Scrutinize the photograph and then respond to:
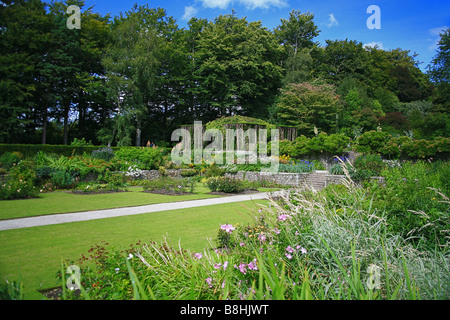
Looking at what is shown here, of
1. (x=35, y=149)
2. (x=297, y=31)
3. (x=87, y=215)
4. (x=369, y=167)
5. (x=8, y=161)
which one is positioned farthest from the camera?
(x=297, y=31)

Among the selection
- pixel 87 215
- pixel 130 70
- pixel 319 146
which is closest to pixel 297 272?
pixel 87 215

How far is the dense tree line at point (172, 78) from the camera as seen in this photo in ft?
72.6

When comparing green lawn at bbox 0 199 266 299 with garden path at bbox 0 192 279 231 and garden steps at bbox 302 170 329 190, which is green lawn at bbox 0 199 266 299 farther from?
garden steps at bbox 302 170 329 190

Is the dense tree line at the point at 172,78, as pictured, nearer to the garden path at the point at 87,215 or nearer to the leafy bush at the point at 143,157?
the leafy bush at the point at 143,157

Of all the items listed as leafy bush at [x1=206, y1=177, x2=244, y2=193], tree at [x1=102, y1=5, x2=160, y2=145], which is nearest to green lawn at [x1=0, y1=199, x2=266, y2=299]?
leafy bush at [x1=206, y1=177, x2=244, y2=193]

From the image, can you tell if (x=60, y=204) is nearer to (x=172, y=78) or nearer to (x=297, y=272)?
(x=297, y=272)

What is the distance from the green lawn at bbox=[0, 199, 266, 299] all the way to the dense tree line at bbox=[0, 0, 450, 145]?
19.1 metres

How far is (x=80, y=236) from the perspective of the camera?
16.5 ft

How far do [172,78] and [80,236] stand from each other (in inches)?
1030

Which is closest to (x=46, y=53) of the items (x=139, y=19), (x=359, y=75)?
(x=139, y=19)

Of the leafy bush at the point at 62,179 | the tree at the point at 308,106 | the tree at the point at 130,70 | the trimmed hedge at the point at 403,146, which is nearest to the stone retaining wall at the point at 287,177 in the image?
the trimmed hedge at the point at 403,146

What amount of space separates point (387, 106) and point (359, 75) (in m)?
5.08

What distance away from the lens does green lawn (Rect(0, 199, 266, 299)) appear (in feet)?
11.5

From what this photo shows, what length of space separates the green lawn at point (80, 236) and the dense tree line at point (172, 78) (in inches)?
752
